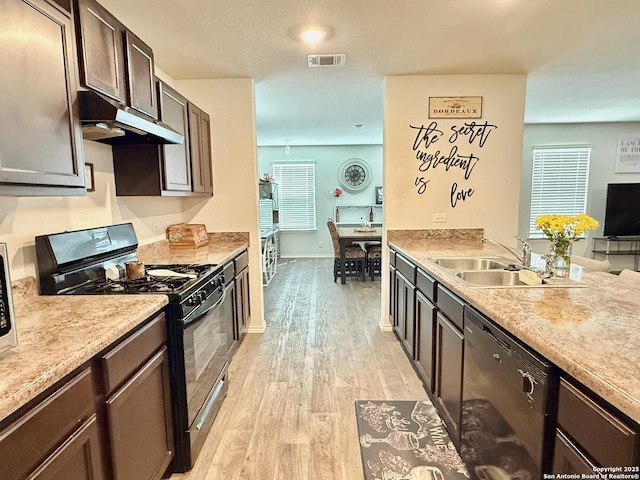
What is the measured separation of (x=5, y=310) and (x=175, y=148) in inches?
75.9

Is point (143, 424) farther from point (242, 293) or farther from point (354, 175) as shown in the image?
point (354, 175)

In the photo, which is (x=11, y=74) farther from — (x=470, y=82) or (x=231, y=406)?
(x=470, y=82)

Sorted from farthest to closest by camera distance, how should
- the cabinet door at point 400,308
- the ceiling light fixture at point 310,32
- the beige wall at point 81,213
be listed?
the cabinet door at point 400,308
the ceiling light fixture at point 310,32
the beige wall at point 81,213

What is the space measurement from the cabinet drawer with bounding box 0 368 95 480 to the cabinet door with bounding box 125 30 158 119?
1456 mm

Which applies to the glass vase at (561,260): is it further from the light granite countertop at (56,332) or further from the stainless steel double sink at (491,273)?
the light granite countertop at (56,332)

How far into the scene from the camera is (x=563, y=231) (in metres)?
1.78

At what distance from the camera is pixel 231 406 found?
7.64 ft

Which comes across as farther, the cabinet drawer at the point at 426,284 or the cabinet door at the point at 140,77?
the cabinet drawer at the point at 426,284

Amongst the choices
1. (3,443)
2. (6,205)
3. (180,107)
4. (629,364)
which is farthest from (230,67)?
(629,364)

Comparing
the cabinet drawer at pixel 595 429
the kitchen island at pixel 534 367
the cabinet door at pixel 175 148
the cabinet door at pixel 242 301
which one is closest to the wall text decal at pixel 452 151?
the kitchen island at pixel 534 367

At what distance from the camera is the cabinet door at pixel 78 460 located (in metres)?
0.93

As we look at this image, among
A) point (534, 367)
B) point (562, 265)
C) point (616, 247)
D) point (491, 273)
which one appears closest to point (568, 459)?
point (534, 367)

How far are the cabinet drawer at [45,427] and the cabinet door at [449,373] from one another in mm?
1544

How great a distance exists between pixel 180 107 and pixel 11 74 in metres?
1.62
